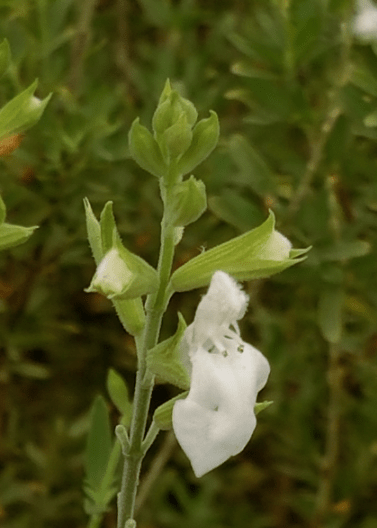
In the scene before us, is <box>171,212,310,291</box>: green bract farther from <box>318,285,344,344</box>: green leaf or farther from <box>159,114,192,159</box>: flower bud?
<box>318,285,344,344</box>: green leaf

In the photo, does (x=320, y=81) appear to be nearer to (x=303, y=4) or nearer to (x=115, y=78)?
(x=303, y=4)

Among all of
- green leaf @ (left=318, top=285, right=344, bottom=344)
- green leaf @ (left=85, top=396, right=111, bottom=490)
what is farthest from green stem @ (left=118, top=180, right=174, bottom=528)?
green leaf @ (left=318, top=285, right=344, bottom=344)

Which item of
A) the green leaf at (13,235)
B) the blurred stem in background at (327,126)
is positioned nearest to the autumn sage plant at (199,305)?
the green leaf at (13,235)

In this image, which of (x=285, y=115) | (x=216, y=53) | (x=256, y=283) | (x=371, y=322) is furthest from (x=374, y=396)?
(x=216, y=53)

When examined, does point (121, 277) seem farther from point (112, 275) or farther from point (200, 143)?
point (200, 143)

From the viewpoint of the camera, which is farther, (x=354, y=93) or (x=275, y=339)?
(x=275, y=339)

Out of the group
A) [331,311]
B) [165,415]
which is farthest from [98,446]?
[331,311]
